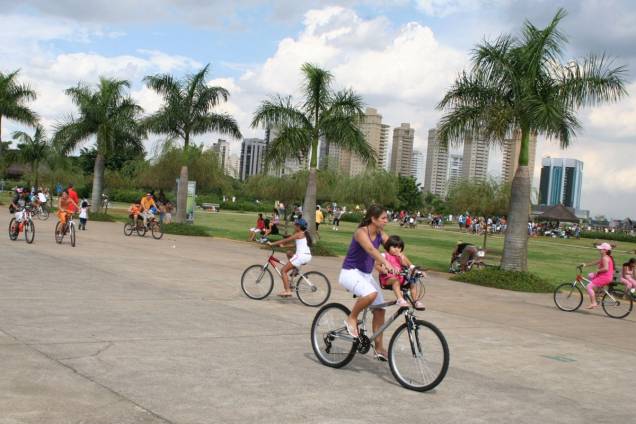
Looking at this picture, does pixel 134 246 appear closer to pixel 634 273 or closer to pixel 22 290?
pixel 22 290

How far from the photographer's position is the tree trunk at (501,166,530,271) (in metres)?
18.7

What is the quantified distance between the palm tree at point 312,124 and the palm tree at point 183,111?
641 cm

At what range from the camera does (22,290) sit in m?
10.8

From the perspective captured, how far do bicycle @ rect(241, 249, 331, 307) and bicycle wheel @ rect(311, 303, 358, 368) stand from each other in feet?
13.9

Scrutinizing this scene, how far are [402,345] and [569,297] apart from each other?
356 inches

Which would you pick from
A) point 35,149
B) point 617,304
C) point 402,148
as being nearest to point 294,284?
point 617,304

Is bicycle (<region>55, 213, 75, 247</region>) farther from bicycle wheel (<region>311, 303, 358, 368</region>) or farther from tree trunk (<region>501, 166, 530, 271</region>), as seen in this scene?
bicycle wheel (<region>311, 303, 358, 368</region>)

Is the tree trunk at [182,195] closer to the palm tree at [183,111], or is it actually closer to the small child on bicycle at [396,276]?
the palm tree at [183,111]

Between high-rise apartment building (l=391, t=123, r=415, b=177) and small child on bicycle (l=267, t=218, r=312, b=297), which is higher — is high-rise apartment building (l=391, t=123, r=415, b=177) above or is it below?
above

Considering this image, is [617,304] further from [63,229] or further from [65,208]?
[65,208]

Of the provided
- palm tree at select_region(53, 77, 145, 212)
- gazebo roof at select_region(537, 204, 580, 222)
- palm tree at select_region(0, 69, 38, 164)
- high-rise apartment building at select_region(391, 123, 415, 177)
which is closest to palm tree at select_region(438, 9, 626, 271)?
palm tree at select_region(53, 77, 145, 212)

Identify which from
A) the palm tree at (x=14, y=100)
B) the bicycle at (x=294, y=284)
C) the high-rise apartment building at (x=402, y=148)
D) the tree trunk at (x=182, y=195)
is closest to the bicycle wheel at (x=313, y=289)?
the bicycle at (x=294, y=284)

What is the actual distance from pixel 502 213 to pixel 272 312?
2923cm

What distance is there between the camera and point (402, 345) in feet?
22.1
